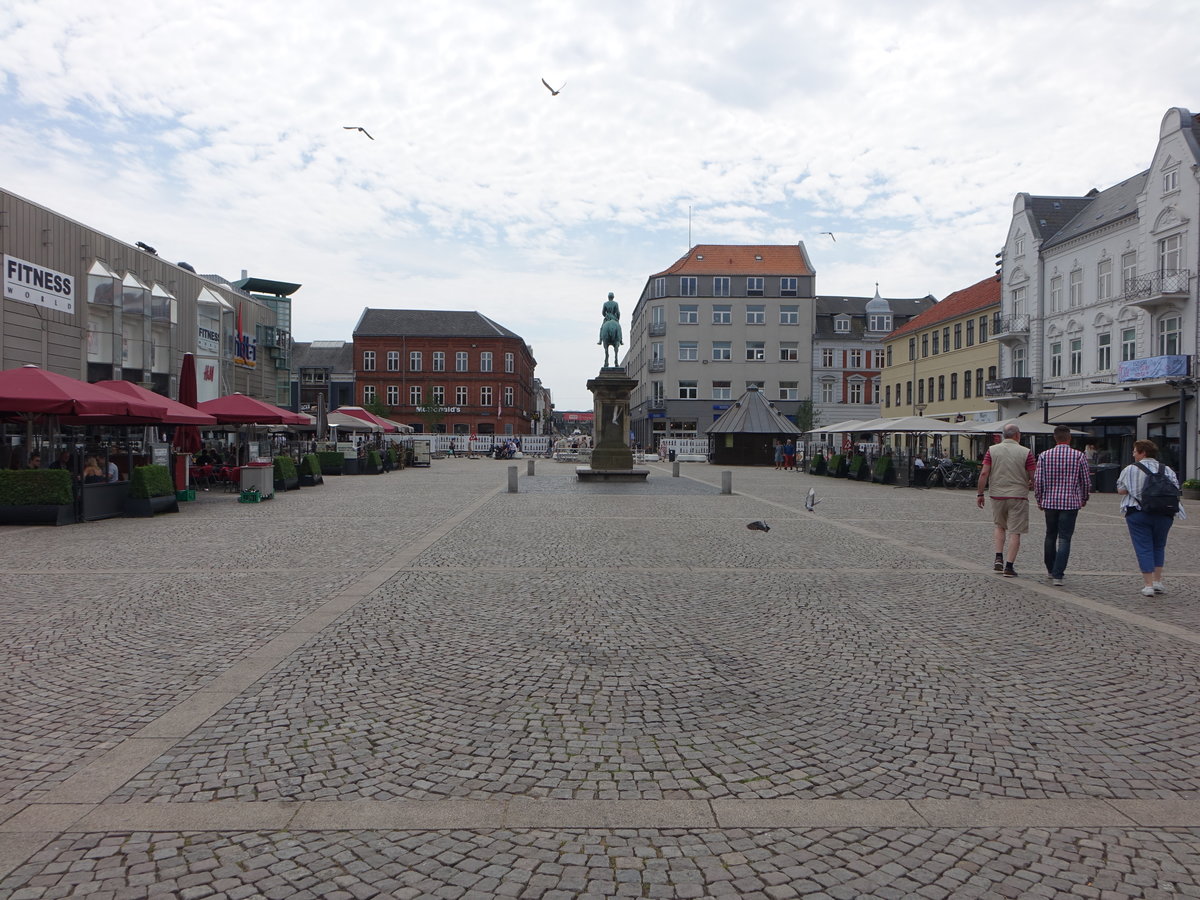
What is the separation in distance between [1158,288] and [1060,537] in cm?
2653

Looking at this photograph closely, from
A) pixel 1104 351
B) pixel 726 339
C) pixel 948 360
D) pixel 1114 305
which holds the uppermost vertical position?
pixel 726 339

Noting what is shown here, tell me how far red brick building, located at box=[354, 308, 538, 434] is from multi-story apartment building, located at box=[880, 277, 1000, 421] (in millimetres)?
37285

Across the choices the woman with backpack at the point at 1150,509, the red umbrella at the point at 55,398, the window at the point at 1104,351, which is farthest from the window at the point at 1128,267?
the red umbrella at the point at 55,398

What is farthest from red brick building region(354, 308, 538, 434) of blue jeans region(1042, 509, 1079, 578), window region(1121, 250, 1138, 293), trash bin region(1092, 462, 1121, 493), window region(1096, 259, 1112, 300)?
blue jeans region(1042, 509, 1079, 578)

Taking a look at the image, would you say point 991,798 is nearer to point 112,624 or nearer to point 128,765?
point 128,765

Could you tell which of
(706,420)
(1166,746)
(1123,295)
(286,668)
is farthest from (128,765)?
(706,420)

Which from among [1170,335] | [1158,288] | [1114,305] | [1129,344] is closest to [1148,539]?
[1158,288]

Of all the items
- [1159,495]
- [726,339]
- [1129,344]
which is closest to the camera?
[1159,495]

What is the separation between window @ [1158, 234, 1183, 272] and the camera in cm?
3058

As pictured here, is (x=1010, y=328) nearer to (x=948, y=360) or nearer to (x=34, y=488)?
(x=948, y=360)

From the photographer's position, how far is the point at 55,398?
1452 cm

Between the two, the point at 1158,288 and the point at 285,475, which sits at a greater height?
the point at 1158,288

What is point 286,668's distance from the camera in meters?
5.71

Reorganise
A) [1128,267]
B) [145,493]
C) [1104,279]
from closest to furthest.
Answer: [145,493]
[1128,267]
[1104,279]
